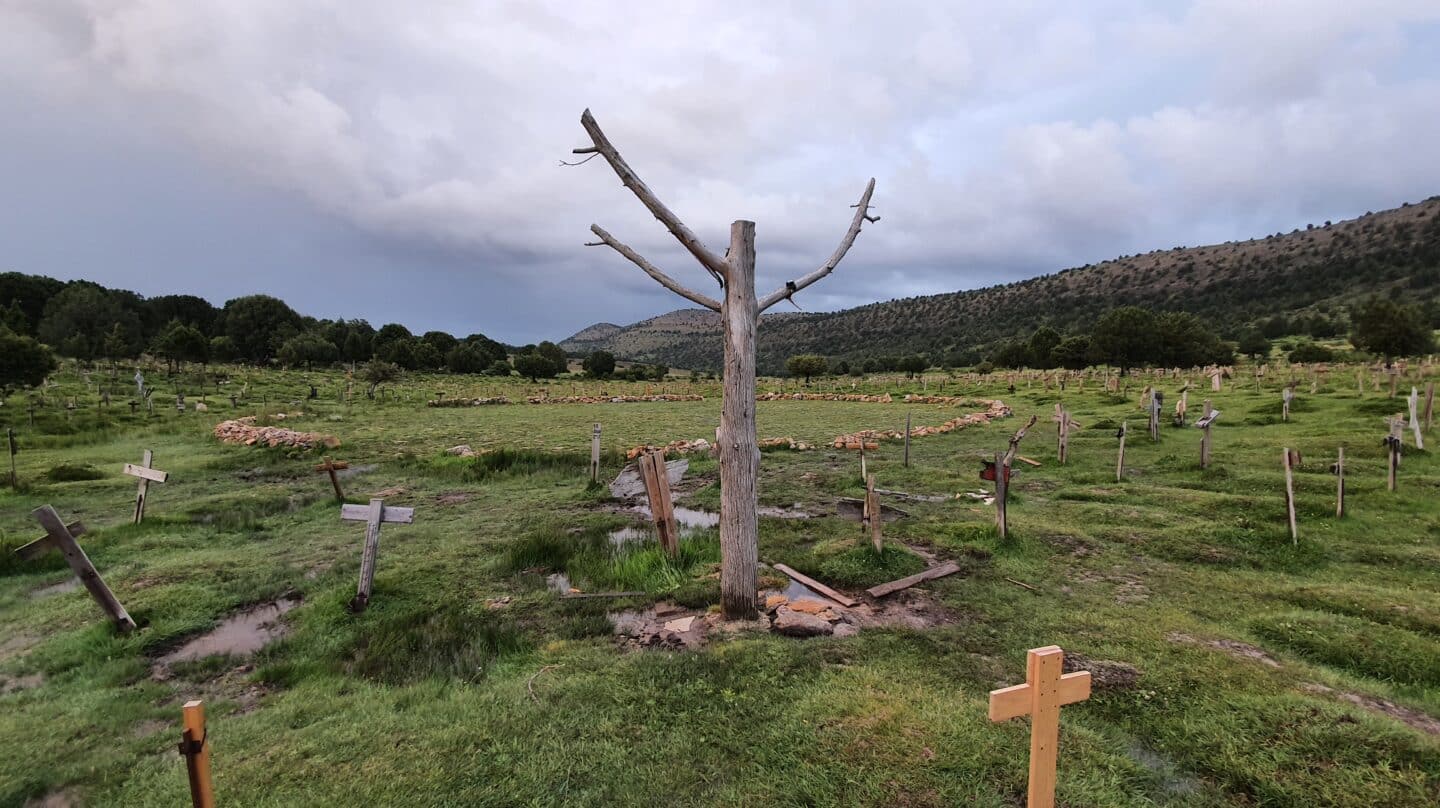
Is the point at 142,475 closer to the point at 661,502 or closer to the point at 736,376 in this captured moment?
the point at 661,502

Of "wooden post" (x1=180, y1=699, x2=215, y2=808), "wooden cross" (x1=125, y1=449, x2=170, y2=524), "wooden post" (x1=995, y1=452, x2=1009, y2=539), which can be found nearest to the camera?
"wooden post" (x1=180, y1=699, x2=215, y2=808)

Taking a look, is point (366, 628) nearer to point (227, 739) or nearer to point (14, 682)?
point (227, 739)

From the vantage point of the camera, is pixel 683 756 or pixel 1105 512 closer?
pixel 683 756

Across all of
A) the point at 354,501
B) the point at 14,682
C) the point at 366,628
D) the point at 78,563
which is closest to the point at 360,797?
the point at 366,628

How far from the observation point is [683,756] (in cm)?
427

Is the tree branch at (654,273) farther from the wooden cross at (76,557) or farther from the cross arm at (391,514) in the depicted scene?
the wooden cross at (76,557)

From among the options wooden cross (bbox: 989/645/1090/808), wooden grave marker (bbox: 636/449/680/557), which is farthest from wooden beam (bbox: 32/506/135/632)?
wooden cross (bbox: 989/645/1090/808)

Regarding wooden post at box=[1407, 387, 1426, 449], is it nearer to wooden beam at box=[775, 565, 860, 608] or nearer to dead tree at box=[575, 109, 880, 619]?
wooden beam at box=[775, 565, 860, 608]

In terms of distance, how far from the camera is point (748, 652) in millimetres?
5734

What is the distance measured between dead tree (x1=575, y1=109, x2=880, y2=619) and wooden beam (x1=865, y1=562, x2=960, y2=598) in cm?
159

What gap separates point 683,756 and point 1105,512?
9032 mm

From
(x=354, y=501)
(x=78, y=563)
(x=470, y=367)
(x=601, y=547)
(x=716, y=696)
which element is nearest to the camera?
(x=716, y=696)

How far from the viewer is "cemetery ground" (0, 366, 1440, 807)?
4.01 metres

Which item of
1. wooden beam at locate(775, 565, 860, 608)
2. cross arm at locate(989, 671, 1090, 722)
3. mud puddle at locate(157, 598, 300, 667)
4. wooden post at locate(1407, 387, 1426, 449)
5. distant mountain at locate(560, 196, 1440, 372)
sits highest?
distant mountain at locate(560, 196, 1440, 372)
